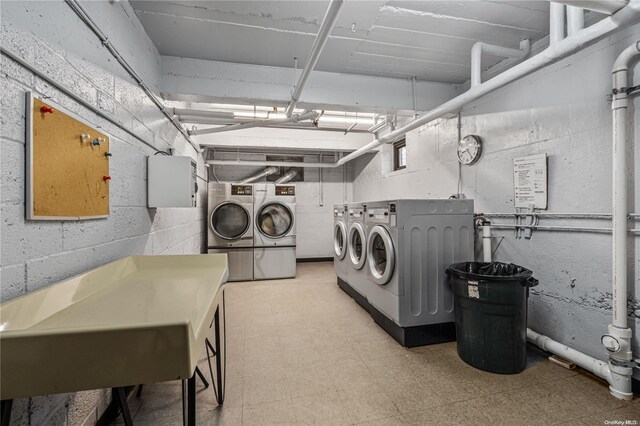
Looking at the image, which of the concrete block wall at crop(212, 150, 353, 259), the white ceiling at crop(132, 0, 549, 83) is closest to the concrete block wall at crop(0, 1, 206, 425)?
the white ceiling at crop(132, 0, 549, 83)

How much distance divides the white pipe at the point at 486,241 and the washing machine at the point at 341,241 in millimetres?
1541

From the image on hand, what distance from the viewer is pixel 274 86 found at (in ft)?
9.09

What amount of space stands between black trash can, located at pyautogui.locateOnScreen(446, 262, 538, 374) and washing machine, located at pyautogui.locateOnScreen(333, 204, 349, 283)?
1741mm

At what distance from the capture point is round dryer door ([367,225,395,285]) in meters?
2.37

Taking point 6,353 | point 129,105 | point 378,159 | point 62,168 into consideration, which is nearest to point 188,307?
point 6,353

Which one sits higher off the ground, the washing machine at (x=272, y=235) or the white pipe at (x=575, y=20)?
the white pipe at (x=575, y=20)

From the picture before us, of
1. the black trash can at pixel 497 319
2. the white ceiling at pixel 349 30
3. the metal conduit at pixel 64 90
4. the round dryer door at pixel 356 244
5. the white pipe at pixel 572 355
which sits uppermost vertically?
the white ceiling at pixel 349 30

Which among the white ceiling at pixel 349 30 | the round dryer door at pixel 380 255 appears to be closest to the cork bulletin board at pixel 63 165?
the white ceiling at pixel 349 30

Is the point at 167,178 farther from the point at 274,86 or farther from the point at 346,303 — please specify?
the point at 346,303

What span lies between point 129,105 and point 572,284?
3.29m

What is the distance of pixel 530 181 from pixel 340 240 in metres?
2.27

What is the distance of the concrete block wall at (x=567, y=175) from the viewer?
1794mm

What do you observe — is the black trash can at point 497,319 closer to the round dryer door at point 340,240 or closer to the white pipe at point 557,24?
the white pipe at point 557,24

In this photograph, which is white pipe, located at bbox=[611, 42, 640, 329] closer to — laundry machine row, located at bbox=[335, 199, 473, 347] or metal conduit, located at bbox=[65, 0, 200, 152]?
laundry machine row, located at bbox=[335, 199, 473, 347]
